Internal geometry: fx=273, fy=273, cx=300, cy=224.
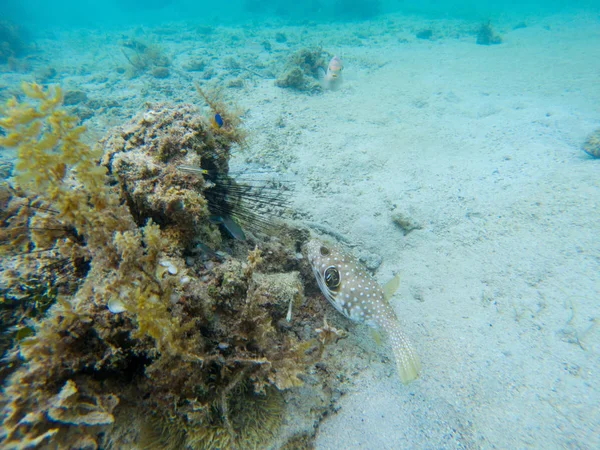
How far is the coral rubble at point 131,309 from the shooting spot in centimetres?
171

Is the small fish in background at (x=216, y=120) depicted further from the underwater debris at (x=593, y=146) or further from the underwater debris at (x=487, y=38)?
the underwater debris at (x=487, y=38)

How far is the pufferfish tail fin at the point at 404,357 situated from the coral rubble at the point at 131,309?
71 cm

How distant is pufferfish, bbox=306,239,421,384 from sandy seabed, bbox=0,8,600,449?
452 millimetres

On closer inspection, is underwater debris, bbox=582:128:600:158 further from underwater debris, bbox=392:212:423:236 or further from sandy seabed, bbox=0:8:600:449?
underwater debris, bbox=392:212:423:236

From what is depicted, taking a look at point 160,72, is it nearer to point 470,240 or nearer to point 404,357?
point 470,240

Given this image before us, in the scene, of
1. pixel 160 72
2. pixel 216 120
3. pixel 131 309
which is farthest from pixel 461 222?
pixel 160 72

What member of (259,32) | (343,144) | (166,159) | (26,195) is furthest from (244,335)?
(259,32)

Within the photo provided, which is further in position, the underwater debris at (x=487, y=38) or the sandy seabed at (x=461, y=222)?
the underwater debris at (x=487, y=38)

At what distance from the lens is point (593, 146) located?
5945mm

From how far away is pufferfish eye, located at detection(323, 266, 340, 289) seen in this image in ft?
9.79

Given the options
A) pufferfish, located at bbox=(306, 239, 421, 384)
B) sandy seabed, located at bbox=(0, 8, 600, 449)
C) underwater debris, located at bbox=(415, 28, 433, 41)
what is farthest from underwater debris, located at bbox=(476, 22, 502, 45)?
pufferfish, located at bbox=(306, 239, 421, 384)

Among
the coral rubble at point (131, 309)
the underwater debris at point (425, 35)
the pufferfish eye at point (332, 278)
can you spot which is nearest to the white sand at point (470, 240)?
the pufferfish eye at point (332, 278)

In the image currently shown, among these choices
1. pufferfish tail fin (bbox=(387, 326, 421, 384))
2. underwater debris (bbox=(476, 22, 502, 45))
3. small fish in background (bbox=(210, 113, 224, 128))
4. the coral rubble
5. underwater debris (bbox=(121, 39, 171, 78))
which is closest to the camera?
the coral rubble

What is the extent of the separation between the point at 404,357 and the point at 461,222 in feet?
10.7
